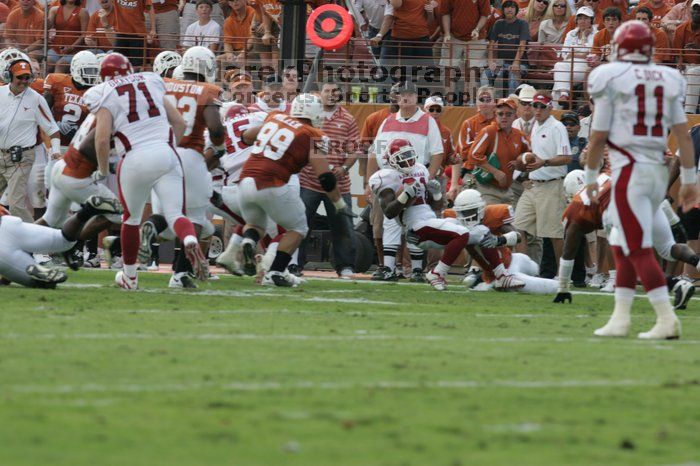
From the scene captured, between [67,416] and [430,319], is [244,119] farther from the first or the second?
[67,416]

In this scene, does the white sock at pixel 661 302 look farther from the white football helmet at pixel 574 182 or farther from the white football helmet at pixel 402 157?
the white football helmet at pixel 402 157

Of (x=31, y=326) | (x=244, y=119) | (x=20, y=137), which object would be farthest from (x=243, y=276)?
(x=31, y=326)

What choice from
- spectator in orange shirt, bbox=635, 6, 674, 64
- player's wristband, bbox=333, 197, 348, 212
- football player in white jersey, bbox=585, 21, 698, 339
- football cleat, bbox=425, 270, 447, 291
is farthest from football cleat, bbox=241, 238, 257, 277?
spectator in orange shirt, bbox=635, 6, 674, 64

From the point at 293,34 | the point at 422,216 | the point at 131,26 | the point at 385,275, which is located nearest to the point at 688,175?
the point at 422,216

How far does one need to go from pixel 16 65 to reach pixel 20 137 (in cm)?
78

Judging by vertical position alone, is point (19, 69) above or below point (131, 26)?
below

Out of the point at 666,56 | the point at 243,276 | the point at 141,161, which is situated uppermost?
the point at 666,56

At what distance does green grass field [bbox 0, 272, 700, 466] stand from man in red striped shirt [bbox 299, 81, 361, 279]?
4853 mm

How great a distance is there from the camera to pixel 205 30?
60.1ft

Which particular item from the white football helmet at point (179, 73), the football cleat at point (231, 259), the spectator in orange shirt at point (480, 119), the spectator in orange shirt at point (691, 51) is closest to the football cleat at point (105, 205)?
the football cleat at point (231, 259)

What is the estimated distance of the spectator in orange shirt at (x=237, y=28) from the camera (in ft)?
58.2

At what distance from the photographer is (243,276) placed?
13297mm

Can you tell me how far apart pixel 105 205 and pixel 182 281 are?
3.60 ft

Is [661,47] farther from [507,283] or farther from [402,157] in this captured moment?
[507,283]
